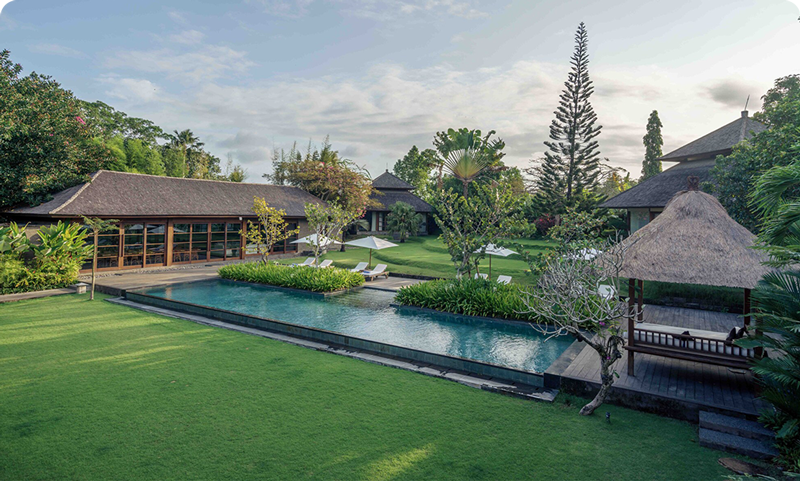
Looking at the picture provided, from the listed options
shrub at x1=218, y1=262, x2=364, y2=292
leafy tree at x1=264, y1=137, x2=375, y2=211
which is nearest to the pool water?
shrub at x1=218, y1=262, x2=364, y2=292

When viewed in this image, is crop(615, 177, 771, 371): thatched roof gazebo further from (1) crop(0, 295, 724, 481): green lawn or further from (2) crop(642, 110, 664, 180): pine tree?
(2) crop(642, 110, 664, 180): pine tree

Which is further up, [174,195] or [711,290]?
[174,195]

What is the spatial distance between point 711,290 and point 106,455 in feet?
42.1

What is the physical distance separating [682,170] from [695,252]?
1595 centimetres

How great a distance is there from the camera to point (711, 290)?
1057cm

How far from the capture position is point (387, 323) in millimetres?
9453

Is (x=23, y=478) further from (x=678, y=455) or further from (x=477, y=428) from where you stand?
(x=678, y=455)

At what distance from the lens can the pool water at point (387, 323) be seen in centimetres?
760

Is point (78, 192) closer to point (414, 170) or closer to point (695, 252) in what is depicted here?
point (695, 252)

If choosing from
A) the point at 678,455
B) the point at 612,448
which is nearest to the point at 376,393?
the point at 612,448

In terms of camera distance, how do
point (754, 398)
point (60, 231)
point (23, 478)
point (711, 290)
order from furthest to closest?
point (60, 231), point (711, 290), point (754, 398), point (23, 478)

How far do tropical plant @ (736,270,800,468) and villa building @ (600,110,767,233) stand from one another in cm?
1420

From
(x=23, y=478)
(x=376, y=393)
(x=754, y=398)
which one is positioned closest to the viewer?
(x=23, y=478)

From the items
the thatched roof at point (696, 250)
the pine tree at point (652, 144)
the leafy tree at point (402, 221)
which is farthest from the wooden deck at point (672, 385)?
the pine tree at point (652, 144)
